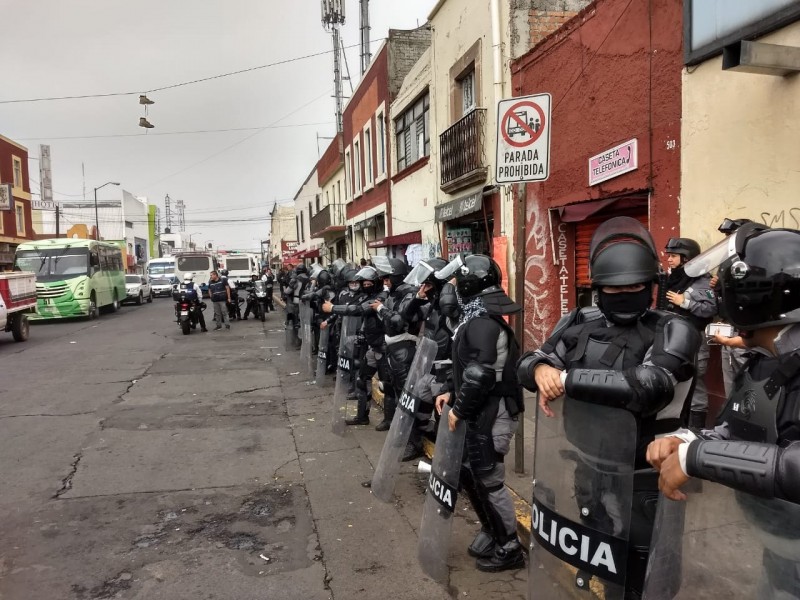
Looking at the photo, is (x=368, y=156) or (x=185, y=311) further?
(x=368, y=156)

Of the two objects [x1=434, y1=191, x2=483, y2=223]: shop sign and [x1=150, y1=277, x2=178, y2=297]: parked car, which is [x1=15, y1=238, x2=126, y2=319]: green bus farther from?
[x1=150, y1=277, x2=178, y2=297]: parked car

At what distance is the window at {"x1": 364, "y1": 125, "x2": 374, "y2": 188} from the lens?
20062mm

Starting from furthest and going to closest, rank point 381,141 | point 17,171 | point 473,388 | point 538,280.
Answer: point 17,171
point 381,141
point 538,280
point 473,388

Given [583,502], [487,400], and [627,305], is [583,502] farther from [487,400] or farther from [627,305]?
[487,400]

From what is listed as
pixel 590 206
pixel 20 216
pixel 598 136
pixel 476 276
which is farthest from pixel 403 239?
pixel 20 216

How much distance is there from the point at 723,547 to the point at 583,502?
655 millimetres

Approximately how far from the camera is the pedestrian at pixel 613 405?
2.19 meters

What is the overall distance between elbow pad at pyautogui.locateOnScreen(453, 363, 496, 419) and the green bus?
66.5ft

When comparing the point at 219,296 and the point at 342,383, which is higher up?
the point at 219,296

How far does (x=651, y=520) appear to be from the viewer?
92.3 inches

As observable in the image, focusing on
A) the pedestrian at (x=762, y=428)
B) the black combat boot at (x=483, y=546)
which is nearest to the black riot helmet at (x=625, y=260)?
the pedestrian at (x=762, y=428)

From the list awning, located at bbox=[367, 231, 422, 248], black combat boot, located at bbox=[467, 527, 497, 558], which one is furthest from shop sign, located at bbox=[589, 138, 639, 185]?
awning, located at bbox=[367, 231, 422, 248]

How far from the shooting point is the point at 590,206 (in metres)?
7.30

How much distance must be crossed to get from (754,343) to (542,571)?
1245 millimetres
